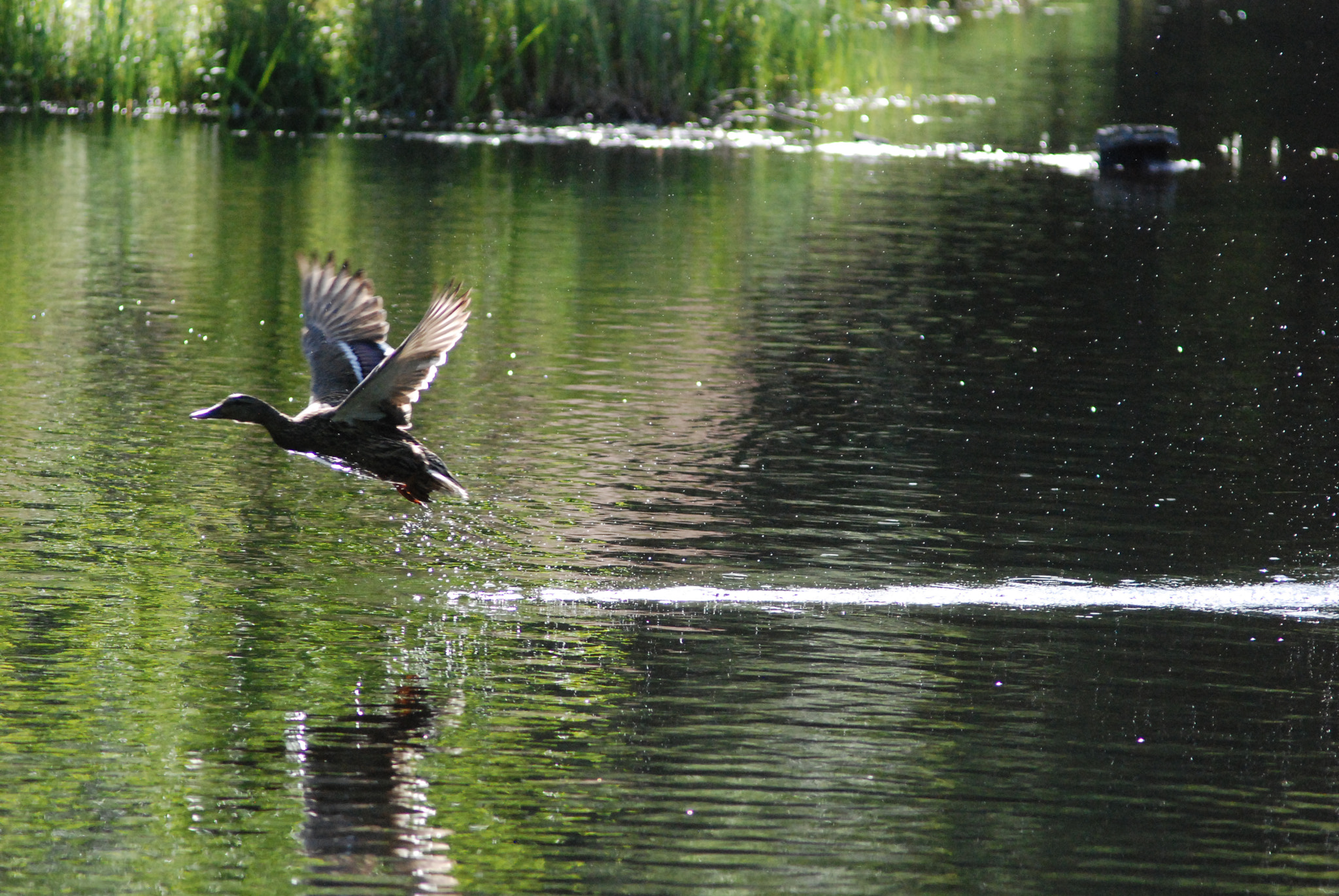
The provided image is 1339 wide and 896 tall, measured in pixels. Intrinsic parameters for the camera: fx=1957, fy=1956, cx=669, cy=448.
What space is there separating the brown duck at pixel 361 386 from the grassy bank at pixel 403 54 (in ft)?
57.0

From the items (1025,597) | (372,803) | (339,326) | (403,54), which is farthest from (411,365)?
(403,54)

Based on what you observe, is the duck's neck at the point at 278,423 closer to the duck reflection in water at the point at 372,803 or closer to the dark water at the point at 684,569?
the dark water at the point at 684,569

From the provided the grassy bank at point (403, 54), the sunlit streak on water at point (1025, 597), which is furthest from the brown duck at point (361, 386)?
the grassy bank at point (403, 54)

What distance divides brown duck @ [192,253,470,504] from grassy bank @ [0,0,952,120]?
17369 millimetres

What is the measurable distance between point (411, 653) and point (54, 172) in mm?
15598

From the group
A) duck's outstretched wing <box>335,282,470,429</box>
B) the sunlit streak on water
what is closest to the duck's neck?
duck's outstretched wing <box>335,282,470,429</box>

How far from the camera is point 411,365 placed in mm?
8133

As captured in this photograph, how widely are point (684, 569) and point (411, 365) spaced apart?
1919 mm

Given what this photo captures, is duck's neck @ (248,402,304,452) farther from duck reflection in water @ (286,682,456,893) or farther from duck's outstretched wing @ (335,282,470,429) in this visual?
duck reflection in water @ (286,682,456,893)

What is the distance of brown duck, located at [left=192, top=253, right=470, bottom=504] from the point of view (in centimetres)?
803

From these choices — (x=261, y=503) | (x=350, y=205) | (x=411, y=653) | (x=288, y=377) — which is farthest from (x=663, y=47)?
(x=411, y=653)

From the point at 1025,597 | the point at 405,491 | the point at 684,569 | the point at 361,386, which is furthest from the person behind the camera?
the point at 684,569

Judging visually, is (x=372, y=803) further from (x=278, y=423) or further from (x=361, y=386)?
(x=278, y=423)

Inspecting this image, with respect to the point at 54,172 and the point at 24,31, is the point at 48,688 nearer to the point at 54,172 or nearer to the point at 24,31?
the point at 54,172
